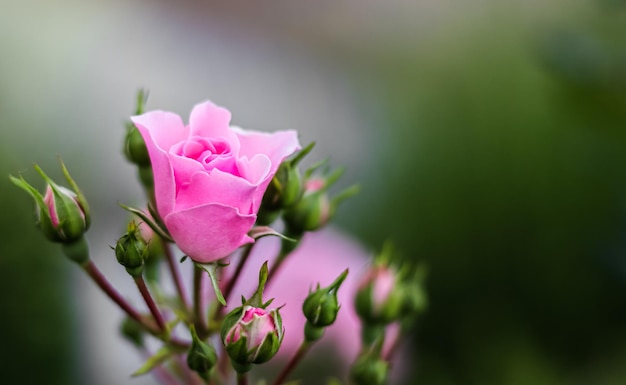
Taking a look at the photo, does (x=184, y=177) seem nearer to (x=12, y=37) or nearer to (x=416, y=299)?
(x=416, y=299)

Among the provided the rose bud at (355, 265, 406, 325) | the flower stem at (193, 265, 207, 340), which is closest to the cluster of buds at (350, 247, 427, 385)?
the rose bud at (355, 265, 406, 325)

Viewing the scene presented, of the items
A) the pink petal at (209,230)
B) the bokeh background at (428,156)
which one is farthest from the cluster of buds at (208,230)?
the bokeh background at (428,156)

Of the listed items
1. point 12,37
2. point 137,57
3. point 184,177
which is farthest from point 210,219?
point 137,57

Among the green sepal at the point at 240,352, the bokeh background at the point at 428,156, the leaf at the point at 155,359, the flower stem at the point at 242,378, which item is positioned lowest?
the bokeh background at the point at 428,156

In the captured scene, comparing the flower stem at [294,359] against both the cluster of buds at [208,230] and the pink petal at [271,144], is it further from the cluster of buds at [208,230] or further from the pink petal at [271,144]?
the pink petal at [271,144]

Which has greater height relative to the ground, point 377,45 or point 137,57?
point 377,45

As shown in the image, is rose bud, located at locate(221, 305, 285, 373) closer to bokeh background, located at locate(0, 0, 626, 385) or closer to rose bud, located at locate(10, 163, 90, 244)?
rose bud, located at locate(10, 163, 90, 244)

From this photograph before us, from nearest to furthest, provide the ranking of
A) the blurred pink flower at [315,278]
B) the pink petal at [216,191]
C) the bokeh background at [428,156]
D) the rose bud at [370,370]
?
the pink petal at [216,191] → the rose bud at [370,370] → the blurred pink flower at [315,278] → the bokeh background at [428,156]
